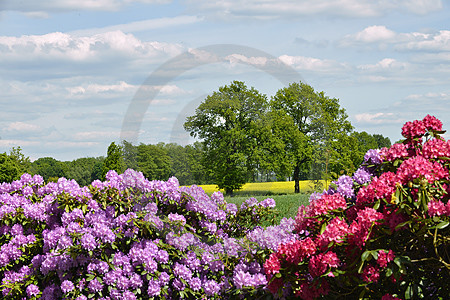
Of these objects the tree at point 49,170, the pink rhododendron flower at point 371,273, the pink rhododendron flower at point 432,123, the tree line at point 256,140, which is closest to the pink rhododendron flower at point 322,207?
the pink rhododendron flower at point 371,273

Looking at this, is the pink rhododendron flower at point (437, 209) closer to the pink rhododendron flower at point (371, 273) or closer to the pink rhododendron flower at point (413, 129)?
the pink rhododendron flower at point (371, 273)

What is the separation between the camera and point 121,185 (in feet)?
18.8

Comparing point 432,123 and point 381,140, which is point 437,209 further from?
point 381,140

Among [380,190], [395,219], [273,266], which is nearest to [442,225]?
[395,219]

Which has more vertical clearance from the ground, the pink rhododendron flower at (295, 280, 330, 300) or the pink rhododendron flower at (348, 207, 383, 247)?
the pink rhododendron flower at (348, 207, 383, 247)

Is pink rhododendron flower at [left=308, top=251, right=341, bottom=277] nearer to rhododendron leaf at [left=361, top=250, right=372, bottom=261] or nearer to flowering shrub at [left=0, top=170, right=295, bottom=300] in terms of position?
rhododendron leaf at [left=361, top=250, right=372, bottom=261]

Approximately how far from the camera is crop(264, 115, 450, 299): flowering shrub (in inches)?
140

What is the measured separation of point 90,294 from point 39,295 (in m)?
0.89

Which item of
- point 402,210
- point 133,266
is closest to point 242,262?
point 133,266

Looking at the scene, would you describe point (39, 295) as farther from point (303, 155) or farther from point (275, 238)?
point (303, 155)

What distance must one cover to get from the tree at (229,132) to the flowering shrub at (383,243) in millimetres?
26767

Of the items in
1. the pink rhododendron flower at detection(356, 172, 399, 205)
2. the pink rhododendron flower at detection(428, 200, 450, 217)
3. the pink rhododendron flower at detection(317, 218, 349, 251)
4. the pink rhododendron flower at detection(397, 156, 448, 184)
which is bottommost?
the pink rhododendron flower at detection(317, 218, 349, 251)

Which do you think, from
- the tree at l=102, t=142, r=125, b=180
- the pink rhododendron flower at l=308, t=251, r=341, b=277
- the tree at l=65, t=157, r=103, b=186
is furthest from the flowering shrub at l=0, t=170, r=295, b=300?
the tree at l=65, t=157, r=103, b=186

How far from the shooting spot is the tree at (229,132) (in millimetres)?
31203
